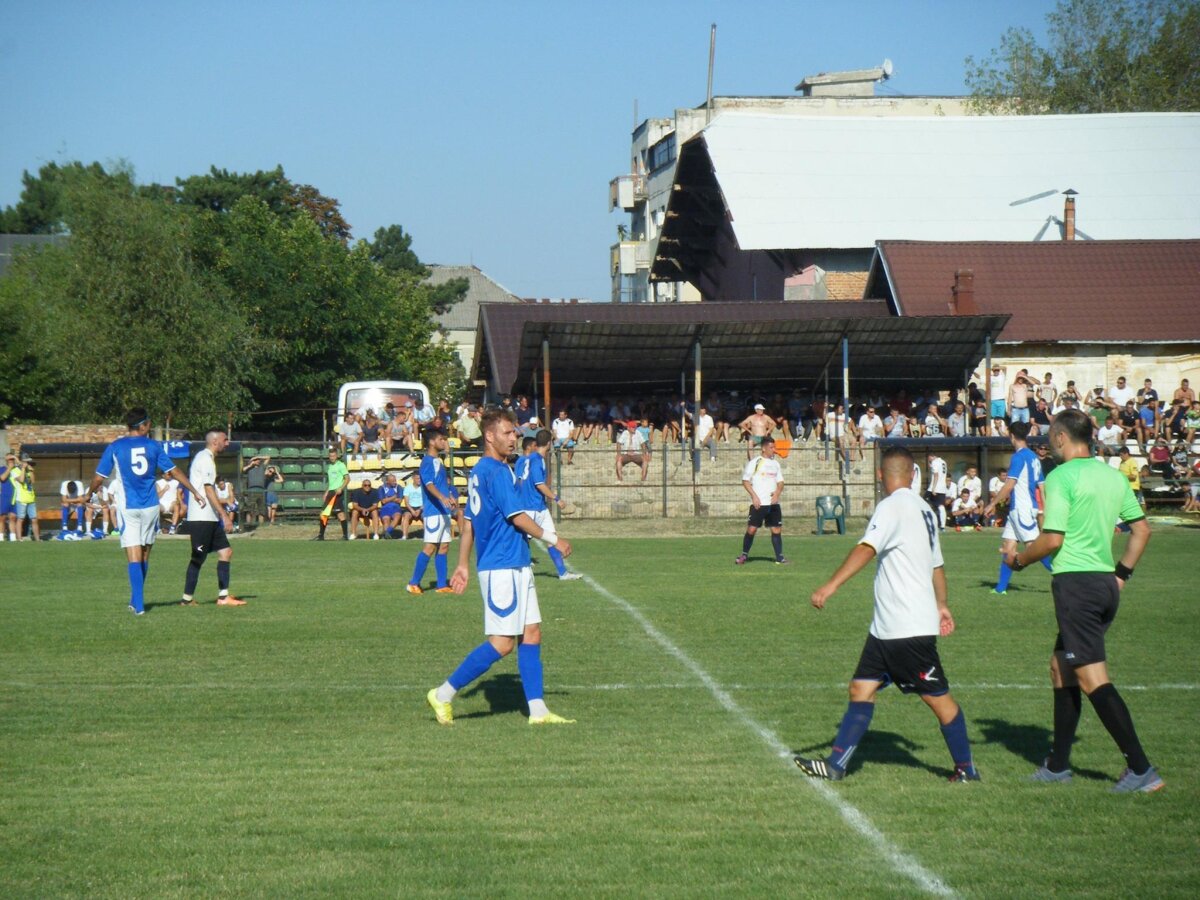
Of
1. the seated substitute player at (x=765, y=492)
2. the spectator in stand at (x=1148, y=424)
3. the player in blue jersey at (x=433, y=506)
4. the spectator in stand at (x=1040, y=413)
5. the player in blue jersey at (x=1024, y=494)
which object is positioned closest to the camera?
the player in blue jersey at (x=1024, y=494)

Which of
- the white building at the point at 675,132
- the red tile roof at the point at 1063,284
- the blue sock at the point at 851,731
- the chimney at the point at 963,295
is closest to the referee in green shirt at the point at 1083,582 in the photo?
the blue sock at the point at 851,731

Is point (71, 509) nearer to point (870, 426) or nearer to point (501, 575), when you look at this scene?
point (870, 426)

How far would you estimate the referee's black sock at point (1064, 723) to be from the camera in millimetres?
7176

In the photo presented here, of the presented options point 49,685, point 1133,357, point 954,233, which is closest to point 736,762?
point 49,685

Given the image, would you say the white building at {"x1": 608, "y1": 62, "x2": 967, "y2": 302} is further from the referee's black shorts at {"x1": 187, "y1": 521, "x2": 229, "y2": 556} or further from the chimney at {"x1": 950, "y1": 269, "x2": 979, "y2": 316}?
the referee's black shorts at {"x1": 187, "y1": 521, "x2": 229, "y2": 556}

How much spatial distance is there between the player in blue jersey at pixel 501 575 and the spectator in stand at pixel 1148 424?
28.4 meters

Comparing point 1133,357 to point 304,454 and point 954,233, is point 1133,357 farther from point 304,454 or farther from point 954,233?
point 304,454

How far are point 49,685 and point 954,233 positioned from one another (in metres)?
39.2

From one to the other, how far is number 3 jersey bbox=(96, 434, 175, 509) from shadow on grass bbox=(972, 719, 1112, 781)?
358 inches

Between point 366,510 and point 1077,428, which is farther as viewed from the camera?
point 366,510

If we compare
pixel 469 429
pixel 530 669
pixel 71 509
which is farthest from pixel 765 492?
pixel 71 509

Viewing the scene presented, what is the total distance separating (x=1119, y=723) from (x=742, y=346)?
29667mm

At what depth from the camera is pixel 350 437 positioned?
3369 centimetres

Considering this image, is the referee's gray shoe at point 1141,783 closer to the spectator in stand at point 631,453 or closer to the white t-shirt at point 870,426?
the spectator in stand at point 631,453
